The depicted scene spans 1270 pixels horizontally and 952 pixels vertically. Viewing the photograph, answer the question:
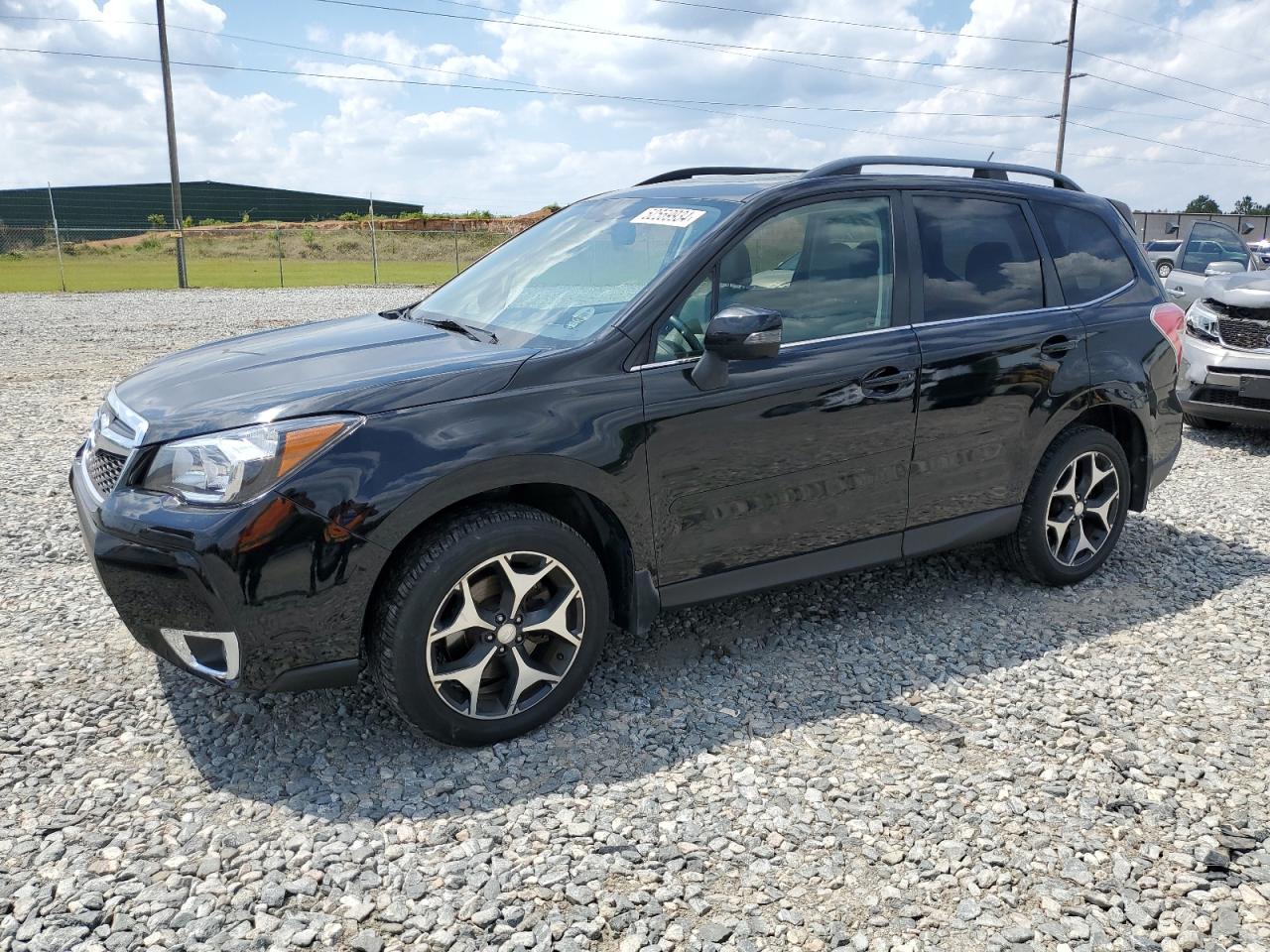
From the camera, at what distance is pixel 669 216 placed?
402 cm

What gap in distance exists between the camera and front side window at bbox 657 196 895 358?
370cm

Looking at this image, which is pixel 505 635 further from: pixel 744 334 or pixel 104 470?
pixel 104 470

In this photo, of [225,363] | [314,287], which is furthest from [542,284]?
[314,287]

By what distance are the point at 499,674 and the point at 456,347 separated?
118 centimetres

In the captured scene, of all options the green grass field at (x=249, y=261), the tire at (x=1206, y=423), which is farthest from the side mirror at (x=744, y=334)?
the green grass field at (x=249, y=261)

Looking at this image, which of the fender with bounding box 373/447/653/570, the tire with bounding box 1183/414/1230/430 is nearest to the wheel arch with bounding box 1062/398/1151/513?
the fender with bounding box 373/447/653/570

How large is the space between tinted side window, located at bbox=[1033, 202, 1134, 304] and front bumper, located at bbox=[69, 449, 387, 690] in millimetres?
3455

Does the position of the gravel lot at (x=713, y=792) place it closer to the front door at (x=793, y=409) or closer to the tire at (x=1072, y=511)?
the tire at (x=1072, y=511)

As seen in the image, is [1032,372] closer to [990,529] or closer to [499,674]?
[990,529]

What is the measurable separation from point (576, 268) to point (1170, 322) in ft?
10.0

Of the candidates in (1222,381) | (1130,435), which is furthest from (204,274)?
(1130,435)

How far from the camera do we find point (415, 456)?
310 centimetres

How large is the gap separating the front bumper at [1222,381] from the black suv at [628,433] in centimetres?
368

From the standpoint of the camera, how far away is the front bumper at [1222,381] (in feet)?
26.1
